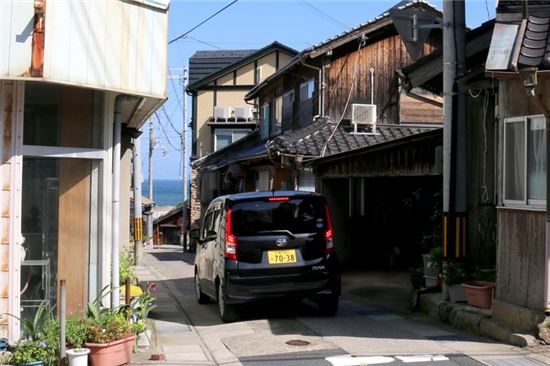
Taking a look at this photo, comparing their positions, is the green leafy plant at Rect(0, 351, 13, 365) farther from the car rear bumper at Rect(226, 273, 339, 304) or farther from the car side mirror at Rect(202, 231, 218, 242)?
the car side mirror at Rect(202, 231, 218, 242)

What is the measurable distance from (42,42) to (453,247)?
266 inches

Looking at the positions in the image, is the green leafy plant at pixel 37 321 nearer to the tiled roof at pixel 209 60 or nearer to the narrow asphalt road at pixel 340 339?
the narrow asphalt road at pixel 340 339

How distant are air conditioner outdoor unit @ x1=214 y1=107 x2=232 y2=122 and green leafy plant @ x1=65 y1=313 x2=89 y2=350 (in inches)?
1207

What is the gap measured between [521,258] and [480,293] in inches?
50.9

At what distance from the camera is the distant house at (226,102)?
122 ft

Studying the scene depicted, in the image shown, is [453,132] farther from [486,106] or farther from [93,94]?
[93,94]

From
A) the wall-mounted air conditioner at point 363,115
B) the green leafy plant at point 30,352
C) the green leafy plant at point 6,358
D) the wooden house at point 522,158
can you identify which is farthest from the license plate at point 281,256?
the wall-mounted air conditioner at point 363,115

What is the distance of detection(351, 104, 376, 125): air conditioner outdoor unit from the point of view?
60.6ft

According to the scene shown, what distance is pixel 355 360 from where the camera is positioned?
7.21 meters

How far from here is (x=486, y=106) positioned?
10133mm

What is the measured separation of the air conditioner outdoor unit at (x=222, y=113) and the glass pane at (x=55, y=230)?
1174 inches

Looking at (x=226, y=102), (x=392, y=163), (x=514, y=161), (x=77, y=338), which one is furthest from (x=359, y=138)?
(x=226, y=102)

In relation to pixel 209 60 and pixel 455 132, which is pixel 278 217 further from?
pixel 209 60

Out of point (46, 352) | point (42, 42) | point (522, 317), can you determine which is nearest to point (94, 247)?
point (46, 352)
